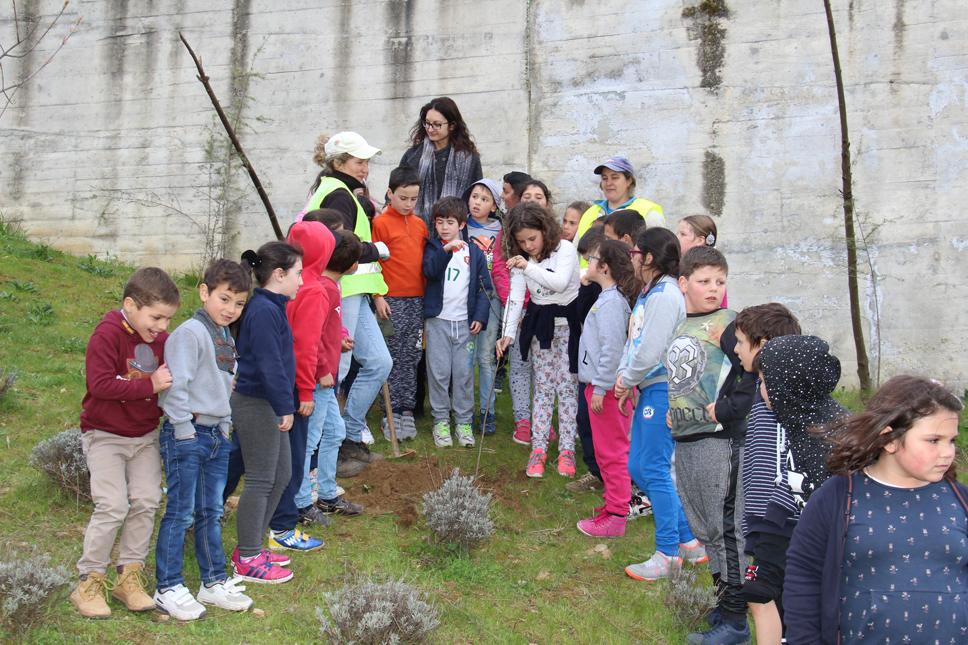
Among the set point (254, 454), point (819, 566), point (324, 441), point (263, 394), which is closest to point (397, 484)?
point (324, 441)

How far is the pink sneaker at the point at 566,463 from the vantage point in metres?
6.78

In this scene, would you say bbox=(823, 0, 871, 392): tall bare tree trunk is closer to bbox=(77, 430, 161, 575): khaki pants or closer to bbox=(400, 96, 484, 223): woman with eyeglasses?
bbox=(400, 96, 484, 223): woman with eyeglasses

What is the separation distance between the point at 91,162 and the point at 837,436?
378 inches

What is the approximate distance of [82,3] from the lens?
10.7 meters

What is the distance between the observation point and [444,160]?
7.86 m

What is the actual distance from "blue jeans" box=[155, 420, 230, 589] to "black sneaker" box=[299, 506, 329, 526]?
3.67 feet

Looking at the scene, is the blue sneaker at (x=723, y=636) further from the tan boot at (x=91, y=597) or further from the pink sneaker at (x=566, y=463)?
the tan boot at (x=91, y=597)

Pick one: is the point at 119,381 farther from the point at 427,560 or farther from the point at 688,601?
the point at 688,601

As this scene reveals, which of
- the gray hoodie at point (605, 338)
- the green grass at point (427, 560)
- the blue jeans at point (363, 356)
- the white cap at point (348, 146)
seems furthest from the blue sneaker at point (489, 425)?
the white cap at point (348, 146)

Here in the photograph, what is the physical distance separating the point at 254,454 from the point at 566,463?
271 cm

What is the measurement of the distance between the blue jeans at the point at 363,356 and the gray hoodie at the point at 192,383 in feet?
6.56

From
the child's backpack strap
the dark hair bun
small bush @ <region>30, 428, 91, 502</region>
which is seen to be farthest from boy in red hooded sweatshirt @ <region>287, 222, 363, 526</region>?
the child's backpack strap

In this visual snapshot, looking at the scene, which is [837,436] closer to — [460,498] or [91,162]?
[460,498]

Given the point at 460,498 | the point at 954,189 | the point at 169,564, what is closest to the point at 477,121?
the point at 954,189
